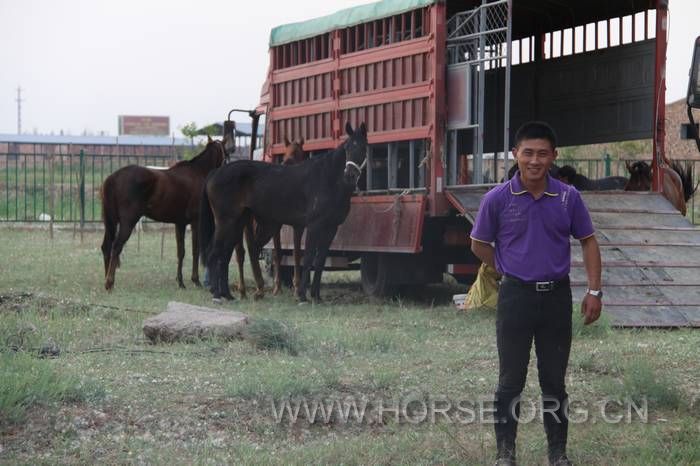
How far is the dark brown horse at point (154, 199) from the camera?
1548cm

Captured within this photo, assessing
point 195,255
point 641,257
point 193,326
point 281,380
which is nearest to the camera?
point 281,380

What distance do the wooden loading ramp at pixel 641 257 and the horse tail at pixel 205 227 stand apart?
12.4ft

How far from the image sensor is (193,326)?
30.9 ft

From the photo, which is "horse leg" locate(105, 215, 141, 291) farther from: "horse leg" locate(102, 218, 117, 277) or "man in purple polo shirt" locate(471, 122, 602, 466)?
"man in purple polo shirt" locate(471, 122, 602, 466)

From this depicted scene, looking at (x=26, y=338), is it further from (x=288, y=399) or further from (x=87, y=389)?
(x=288, y=399)

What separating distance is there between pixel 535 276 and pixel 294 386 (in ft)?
7.24

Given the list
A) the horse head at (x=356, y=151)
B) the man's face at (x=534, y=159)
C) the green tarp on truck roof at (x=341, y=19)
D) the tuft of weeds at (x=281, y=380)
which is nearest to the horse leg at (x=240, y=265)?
the horse head at (x=356, y=151)

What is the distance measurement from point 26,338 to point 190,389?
7.33 feet

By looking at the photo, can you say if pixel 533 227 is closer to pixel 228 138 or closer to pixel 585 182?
pixel 585 182

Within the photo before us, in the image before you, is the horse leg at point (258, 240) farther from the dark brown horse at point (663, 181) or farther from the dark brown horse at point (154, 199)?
the dark brown horse at point (663, 181)

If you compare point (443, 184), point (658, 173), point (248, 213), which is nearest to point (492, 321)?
point (443, 184)

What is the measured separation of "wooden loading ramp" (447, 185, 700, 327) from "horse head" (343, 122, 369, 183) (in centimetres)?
118

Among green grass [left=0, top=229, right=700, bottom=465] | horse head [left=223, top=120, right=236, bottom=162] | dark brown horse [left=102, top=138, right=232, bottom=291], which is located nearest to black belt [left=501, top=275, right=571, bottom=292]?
green grass [left=0, top=229, right=700, bottom=465]

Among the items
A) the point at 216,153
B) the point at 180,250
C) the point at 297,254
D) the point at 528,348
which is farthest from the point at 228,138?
the point at 528,348
